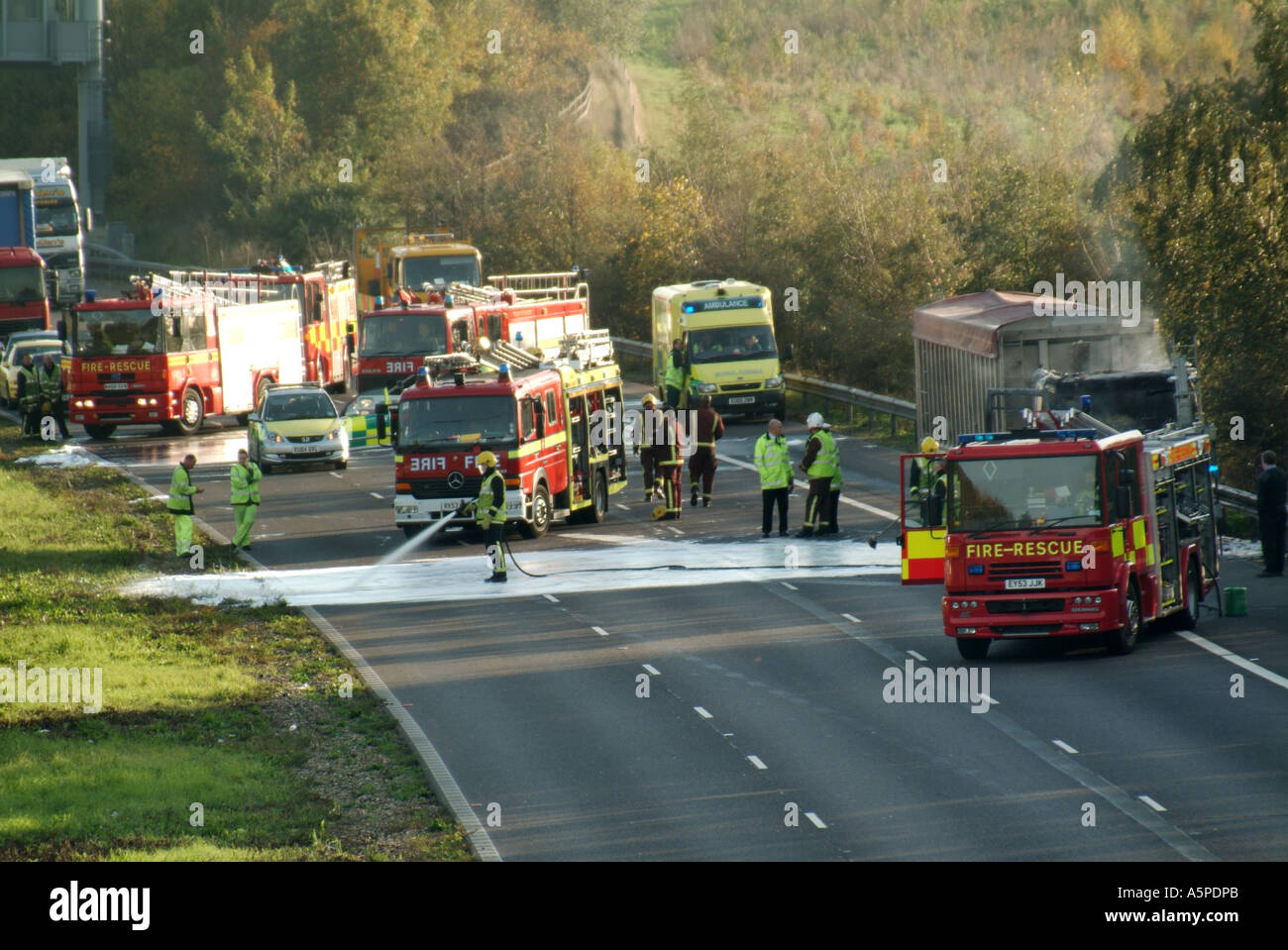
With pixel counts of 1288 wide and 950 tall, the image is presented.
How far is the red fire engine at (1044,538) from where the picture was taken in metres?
17.8

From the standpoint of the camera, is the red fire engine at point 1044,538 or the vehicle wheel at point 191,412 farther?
the vehicle wheel at point 191,412

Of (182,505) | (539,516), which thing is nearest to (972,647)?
(539,516)

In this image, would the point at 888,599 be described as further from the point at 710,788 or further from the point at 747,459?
the point at 747,459

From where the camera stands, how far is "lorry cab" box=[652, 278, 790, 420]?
38531 millimetres

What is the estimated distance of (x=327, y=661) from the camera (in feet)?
63.0

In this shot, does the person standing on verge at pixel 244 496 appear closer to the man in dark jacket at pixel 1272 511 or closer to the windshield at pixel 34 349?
the man in dark jacket at pixel 1272 511

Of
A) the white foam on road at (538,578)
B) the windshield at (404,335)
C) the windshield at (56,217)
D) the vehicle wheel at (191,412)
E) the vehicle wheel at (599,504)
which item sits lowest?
the white foam on road at (538,578)

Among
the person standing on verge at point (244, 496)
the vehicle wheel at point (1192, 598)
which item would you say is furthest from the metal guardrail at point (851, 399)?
the vehicle wheel at point (1192, 598)

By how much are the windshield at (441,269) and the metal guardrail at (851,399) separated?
9725mm

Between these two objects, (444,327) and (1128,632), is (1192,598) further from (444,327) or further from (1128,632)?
(444,327)

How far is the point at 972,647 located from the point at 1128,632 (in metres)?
1.61

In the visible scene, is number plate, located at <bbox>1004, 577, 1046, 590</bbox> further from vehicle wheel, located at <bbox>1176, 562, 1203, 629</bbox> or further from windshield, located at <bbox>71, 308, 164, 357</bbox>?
windshield, located at <bbox>71, 308, 164, 357</bbox>

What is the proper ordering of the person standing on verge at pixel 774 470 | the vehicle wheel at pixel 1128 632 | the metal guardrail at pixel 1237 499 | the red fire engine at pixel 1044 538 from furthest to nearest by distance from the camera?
1. the person standing on verge at pixel 774 470
2. the metal guardrail at pixel 1237 499
3. the vehicle wheel at pixel 1128 632
4. the red fire engine at pixel 1044 538

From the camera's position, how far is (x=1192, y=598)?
790 inches
